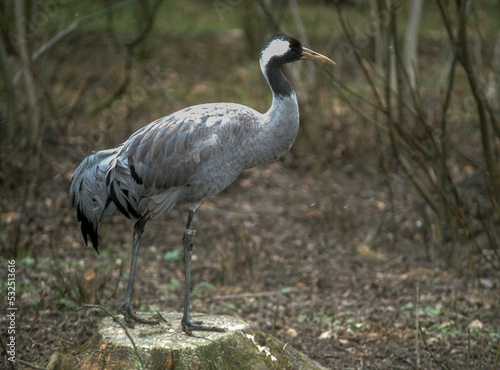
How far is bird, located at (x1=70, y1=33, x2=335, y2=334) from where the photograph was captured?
365 centimetres

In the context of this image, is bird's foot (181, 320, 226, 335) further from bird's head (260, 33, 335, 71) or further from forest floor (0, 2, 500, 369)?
bird's head (260, 33, 335, 71)

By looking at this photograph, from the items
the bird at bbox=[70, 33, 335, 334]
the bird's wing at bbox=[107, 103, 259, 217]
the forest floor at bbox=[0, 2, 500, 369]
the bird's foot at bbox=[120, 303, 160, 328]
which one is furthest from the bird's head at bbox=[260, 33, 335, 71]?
the bird's foot at bbox=[120, 303, 160, 328]

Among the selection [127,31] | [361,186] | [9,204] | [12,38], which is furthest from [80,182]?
[127,31]

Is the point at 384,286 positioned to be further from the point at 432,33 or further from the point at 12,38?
the point at 432,33

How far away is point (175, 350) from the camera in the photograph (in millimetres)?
3320

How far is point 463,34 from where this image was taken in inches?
175

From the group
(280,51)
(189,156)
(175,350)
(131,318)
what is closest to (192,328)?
(175,350)

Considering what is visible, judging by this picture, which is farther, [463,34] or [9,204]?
[9,204]

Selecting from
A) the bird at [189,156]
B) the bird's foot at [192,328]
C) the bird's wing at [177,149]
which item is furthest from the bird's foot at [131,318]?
the bird's wing at [177,149]

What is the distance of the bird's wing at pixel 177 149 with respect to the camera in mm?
3643

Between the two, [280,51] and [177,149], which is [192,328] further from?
[280,51]

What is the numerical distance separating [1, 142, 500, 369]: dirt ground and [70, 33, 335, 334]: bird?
0.83 meters

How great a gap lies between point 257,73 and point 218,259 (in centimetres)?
521

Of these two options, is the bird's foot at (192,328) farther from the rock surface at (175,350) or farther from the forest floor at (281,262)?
the forest floor at (281,262)
